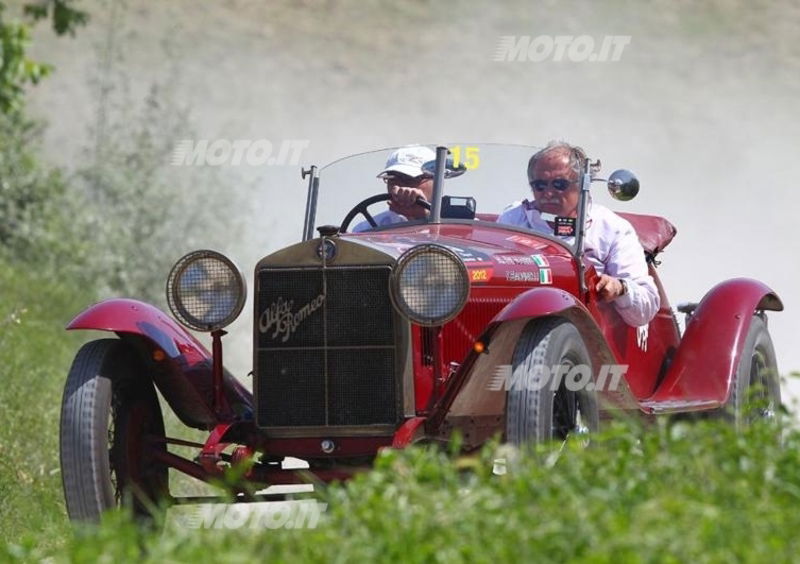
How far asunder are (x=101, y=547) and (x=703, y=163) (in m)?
22.4

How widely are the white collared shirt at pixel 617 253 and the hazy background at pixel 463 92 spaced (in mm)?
10848

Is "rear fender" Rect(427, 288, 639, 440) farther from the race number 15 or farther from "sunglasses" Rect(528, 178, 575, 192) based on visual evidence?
the race number 15

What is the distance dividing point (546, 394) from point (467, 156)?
2.29m

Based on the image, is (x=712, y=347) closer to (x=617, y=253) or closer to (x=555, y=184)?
(x=617, y=253)

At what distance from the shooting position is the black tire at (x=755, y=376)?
9.44 metres

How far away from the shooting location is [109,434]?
8031mm

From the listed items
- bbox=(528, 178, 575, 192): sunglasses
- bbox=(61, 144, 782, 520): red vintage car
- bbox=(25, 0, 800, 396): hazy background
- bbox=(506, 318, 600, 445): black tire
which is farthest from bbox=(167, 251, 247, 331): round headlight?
bbox=(25, 0, 800, 396): hazy background

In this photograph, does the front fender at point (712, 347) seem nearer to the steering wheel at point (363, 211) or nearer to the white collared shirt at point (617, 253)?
the white collared shirt at point (617, 253)

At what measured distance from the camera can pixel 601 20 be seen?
32.1 m

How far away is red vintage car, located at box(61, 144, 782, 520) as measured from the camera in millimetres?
7574

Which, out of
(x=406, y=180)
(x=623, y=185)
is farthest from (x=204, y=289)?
(x=623, y=185)

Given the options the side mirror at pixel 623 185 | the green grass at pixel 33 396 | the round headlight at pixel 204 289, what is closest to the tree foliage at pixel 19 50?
the green grass at pixel 33 396

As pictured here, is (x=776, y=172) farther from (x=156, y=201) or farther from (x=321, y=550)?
(x=321, y=550)

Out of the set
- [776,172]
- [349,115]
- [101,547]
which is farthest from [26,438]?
[349,115]
